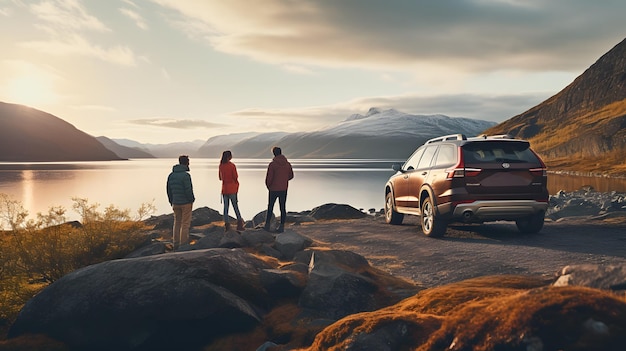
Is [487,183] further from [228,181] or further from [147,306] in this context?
[147,306]

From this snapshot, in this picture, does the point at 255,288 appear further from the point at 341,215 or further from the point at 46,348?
the point at 341,215

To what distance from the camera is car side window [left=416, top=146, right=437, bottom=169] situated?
13477mm

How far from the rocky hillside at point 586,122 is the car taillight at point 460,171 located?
81.8 meters

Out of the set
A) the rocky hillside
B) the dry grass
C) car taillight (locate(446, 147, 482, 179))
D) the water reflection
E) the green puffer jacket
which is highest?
the rocky hillside

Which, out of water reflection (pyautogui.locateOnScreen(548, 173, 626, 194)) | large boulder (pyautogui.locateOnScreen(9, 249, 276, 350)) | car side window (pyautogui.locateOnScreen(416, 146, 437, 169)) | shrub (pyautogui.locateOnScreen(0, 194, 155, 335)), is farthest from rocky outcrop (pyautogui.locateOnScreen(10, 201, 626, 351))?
water reflection (pyautogui.locateOnScreen(548, 173, 626, 194))

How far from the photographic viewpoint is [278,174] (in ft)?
47.1

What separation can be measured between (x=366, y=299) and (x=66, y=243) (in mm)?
7144

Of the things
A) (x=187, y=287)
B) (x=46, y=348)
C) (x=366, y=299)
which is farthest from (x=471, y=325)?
(x=46, y=348)

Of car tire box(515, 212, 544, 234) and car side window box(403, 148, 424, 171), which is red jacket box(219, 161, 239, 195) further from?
car tire box(515, 212, 544, 234)

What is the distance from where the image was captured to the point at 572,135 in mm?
126125

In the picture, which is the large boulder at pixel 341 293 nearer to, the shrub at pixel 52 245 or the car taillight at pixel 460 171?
the car taillight at pixel 460 171

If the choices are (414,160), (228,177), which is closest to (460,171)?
(414,160)

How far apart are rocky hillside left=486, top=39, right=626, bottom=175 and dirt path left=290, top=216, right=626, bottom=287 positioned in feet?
261

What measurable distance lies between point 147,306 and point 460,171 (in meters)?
7.64
